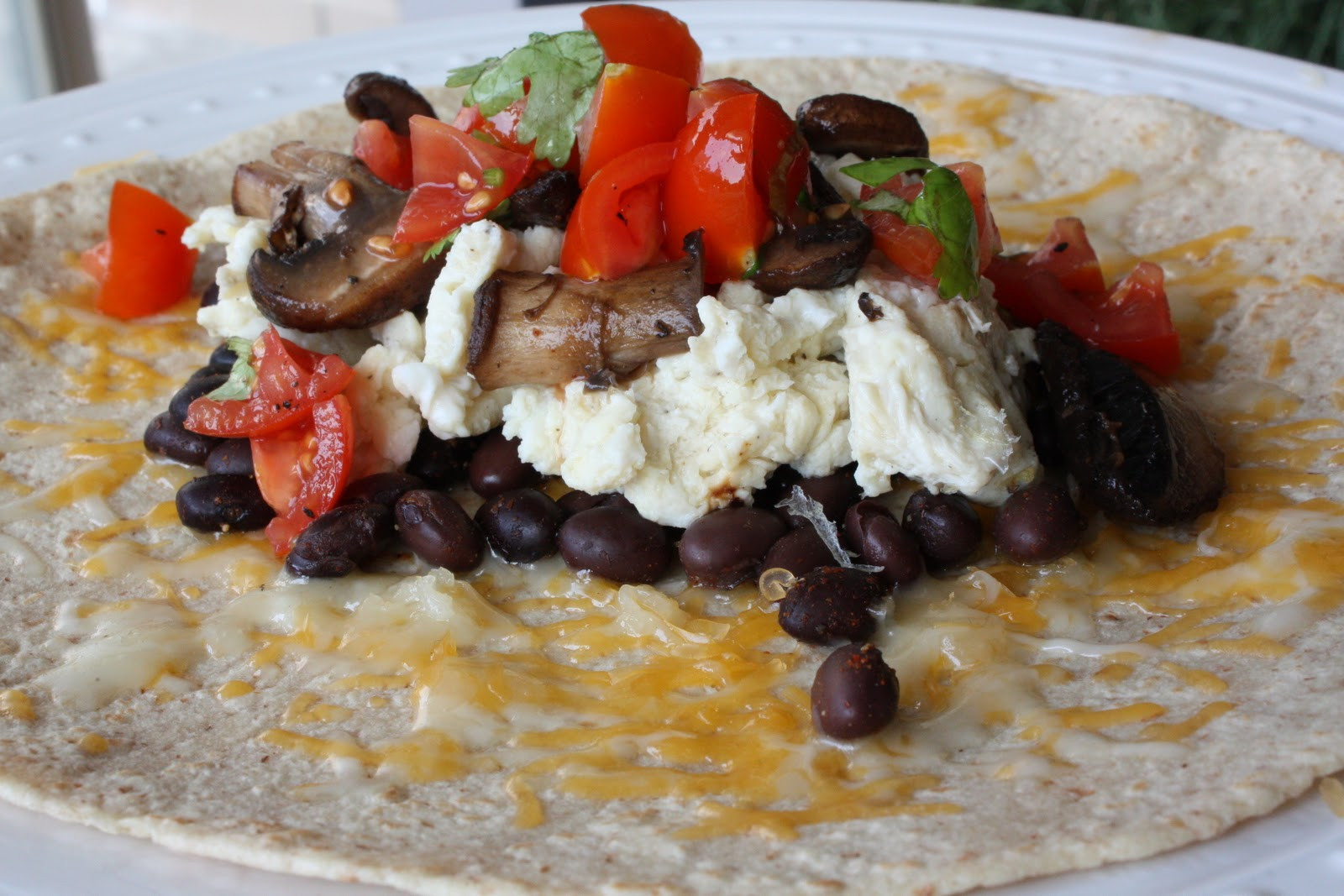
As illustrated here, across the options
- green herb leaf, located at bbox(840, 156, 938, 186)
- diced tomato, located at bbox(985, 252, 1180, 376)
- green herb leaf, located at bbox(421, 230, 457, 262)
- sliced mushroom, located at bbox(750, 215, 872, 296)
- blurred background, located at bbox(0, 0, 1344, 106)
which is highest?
green herb leaf, located at bbox(840, 156, 938, 186)

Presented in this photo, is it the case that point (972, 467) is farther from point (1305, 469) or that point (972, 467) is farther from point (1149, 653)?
point (1305, 469)

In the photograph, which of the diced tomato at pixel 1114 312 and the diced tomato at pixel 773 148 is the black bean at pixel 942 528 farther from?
the diced tomato at pixel 1114 312

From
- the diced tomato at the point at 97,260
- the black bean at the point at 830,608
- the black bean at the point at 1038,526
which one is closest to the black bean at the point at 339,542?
the black bean at the point at 830,608

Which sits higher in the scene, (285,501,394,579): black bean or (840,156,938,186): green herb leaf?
(840,156,938,186): green herb leaf

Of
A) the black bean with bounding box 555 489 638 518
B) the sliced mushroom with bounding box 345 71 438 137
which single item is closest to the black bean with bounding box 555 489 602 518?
the black bean with bounding box 555 489 638 518

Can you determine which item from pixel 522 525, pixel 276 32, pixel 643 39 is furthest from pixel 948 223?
pixel 276 32

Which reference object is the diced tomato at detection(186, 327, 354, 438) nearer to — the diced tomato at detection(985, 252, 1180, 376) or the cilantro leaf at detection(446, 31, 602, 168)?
the cilantro leaf at detection(446, 31, 602, 168)

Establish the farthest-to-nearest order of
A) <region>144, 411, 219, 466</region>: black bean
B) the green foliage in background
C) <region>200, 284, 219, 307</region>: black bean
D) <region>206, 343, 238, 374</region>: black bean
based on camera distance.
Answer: the green foliage in background → <region>200, 284, 219, 307</region>: black bean → <region>206, 343, 238, 374</region>: black bean → <region>144, 411, 219, 466</region>: black bean
